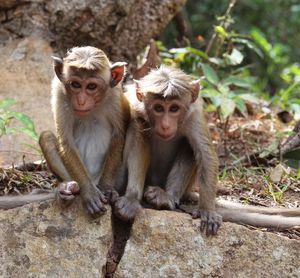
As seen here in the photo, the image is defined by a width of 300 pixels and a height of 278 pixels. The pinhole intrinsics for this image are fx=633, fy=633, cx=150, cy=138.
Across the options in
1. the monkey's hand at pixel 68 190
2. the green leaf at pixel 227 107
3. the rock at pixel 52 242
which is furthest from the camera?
the green leaf at pixel 227 107

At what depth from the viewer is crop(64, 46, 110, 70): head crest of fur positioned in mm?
5234

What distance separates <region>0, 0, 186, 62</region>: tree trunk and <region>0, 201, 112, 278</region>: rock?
355cm

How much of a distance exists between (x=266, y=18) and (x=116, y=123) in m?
9.41

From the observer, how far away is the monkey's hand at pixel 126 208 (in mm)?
5230

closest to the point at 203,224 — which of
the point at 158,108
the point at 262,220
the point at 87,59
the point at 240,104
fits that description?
the point at 262,220

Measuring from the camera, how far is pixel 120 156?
5672mm

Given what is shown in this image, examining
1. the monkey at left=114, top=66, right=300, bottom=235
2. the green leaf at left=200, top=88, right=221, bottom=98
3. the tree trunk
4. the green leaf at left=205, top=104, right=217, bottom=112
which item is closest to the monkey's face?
the monkey at left=114, top=66, right=300, bottom=235

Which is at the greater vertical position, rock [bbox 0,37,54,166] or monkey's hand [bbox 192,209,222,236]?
monkey's hand [bbox 192,209,222,236]

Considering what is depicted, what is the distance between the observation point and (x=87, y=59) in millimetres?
5273

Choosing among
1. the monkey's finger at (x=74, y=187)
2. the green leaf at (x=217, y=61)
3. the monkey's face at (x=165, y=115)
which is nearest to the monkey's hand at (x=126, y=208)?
the monkey's finger at (x=74, y=187)

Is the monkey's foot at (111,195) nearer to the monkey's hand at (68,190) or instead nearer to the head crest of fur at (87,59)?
the monkey's hand at (68,190)

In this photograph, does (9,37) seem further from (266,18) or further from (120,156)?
(266,18)

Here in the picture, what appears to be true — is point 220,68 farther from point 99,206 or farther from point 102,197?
point 99,206

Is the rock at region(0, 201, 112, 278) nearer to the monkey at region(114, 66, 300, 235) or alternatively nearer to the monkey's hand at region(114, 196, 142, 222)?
the monkey's hand at region(114, 196, 142, 222)
